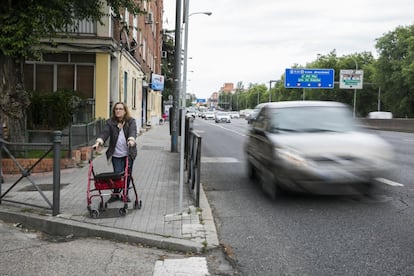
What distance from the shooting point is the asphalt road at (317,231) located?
4.77 metres

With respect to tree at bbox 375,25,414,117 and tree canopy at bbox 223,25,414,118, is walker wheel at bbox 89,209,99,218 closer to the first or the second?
tree canopy at bbox 223,25,414,118

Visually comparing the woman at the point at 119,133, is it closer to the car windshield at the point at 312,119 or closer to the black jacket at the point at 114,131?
the black jacket at the point at 114,131

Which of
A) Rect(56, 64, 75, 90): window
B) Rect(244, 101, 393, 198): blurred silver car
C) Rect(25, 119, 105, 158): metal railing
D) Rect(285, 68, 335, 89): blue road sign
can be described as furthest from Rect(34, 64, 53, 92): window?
Rect(285, 68, 335, 89): blue road sign

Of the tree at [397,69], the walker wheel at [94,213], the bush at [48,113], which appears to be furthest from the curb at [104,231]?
the tree at [397,69]

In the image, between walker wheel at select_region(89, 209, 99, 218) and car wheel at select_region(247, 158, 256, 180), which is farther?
car wheel at select_region(247, 158, 256, 180)

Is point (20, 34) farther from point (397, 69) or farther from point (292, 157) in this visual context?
point (397, 69)

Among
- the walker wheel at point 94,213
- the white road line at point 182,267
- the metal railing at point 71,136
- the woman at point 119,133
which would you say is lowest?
the white road line at point 182,267

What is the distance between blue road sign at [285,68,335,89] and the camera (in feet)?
162

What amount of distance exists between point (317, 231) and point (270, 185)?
1.96 meters

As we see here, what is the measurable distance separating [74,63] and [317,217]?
13.4 meters

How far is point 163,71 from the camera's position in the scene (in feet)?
222

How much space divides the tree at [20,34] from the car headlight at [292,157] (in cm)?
598

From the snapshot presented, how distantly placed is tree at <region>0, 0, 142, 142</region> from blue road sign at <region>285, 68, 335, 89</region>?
39780mm

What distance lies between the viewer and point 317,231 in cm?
600
